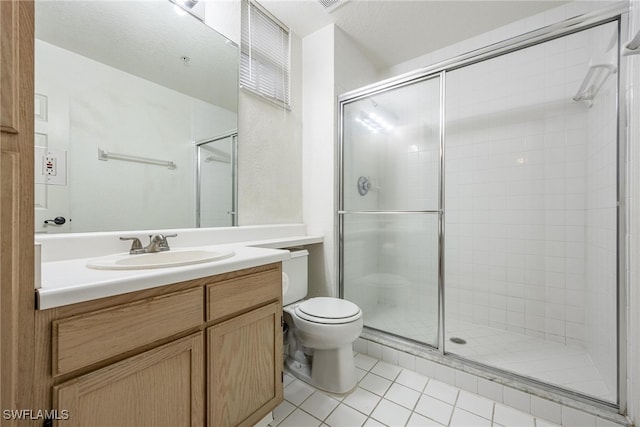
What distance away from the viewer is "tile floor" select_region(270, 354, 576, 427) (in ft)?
4.13

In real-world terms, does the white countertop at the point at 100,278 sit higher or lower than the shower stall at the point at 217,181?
lower

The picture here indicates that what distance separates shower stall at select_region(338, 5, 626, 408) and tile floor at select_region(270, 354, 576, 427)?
0.20m

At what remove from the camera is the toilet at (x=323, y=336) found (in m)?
1.42

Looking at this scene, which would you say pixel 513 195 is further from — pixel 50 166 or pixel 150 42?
pixel 50 166

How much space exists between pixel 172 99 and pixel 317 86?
3.65ft

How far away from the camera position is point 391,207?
2.18 m

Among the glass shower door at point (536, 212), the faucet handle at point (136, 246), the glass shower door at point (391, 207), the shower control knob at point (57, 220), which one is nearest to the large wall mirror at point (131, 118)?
the shower control knob at point (57, 220)

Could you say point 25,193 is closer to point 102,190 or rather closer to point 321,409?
point 102,190

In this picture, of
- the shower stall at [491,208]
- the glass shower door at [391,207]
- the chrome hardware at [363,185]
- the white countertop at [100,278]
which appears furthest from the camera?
the chrome hardware at [363,185]

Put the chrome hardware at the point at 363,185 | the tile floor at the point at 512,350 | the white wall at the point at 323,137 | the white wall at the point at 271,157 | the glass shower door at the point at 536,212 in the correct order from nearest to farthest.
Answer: the tile floor at the point at 512,350
the glass shower door at the point at 536,212
the white wall at the point at 271,157
the white wall at the point at 323,137
the chrome hardware at the point at 363,185

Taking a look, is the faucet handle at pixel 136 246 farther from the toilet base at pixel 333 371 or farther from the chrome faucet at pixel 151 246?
the toilet base at pixel 333 371

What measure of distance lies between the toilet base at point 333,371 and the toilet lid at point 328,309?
200mm

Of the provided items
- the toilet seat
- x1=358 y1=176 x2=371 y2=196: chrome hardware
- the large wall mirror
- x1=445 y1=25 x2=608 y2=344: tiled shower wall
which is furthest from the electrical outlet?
x1=445 y1=25 x2=608 y2=344: tiled shower wall

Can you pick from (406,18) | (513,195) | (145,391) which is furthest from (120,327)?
(513,195)
